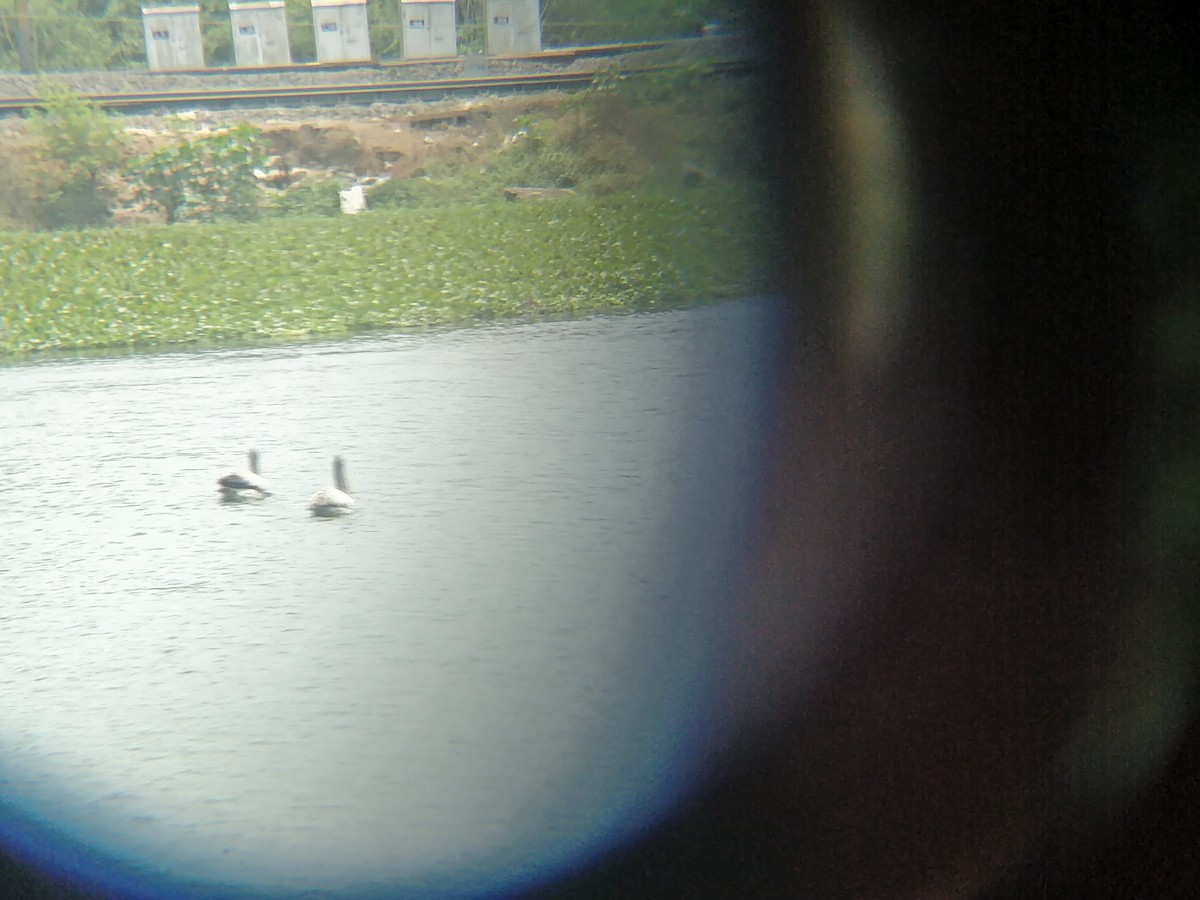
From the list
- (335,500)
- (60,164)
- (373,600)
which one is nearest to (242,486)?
(335,500)

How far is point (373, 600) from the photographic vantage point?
2029 mm

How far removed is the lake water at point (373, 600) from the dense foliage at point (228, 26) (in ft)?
1.80

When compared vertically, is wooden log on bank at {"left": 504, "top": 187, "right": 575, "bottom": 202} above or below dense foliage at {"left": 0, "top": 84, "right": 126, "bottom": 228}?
below

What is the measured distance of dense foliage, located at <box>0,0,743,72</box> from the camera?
5.54 ft

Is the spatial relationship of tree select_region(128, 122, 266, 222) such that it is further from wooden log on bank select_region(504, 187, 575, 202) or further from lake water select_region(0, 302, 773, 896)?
wooden log on bank select_region(504, 187, 575, 202)

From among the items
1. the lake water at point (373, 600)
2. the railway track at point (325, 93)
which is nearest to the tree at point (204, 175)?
the railway track at point (325, 93)

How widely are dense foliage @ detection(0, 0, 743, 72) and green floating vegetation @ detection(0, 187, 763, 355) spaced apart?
30cm

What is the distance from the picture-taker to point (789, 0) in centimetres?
209

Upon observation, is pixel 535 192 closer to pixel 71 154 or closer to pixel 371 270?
pixel 371 270

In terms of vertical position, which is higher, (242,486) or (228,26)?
(228,26)

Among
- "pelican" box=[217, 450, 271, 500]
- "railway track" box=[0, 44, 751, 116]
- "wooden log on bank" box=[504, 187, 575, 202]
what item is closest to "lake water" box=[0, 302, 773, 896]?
"pelican" box=[217, 450, 271, 500]

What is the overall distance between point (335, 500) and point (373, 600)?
0.24 metres

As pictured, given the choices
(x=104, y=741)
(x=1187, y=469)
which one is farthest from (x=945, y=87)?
(x=104, y=741)

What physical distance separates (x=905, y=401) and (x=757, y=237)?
0.46 meters
